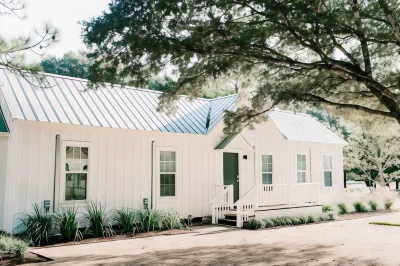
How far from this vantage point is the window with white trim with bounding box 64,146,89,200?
40.8 ft

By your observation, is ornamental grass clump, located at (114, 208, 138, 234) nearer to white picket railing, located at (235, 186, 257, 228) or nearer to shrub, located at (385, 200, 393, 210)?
white picket railing, located at (235, 186, 257, 228)

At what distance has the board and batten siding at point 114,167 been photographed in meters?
11.4

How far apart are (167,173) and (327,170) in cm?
978

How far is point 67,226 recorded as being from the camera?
1136cm

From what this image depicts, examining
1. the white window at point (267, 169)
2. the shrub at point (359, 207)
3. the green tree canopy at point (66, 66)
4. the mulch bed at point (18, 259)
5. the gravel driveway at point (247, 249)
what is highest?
the green tree canopy at point (66, 66)

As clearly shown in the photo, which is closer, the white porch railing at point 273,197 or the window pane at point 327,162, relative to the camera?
the white porch railing at point 273,197

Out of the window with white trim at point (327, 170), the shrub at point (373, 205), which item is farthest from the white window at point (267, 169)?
the shrub at point (373, 205)

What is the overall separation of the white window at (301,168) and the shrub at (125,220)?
9.04 metres

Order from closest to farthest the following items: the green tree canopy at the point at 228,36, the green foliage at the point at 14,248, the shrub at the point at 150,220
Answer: the green tree canopy at the point at 228,36, the green foliage at the point at 14,248, the shrub at the point at 150,220

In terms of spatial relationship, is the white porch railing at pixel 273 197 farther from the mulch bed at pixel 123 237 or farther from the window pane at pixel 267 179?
the mulch bed at pixel 123 237

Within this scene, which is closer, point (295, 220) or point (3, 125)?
point (3, 125)

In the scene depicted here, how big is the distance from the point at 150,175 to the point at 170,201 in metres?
1.22

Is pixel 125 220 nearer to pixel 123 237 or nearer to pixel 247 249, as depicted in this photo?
pixel 123 237

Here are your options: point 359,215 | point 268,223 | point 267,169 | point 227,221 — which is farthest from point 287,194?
point 359,215
